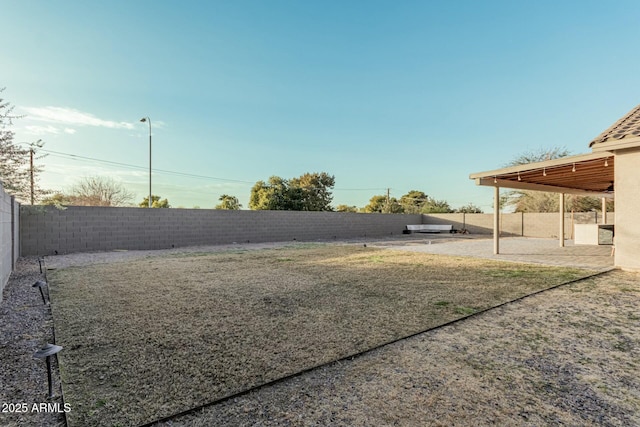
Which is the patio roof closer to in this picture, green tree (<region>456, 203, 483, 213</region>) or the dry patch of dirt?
the dry patch of dirt

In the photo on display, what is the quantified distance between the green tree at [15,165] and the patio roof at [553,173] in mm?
10915

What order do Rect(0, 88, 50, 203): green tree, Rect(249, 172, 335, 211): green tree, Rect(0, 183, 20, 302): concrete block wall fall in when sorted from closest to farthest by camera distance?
A: 1. Rect(0, 183, 20, 302): concrete block wall
2. Rect(0, 88, 50, 203): green tree
3. Rect(249, 172, 335, 211): green tree

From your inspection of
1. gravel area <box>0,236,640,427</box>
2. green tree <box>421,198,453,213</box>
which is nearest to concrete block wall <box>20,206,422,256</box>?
gravel area <box>0,236,640,427</box>

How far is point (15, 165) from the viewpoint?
7.29 meters

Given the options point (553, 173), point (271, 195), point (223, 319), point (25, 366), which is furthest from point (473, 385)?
point (271, 195)

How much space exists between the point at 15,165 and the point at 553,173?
1313 centimetres

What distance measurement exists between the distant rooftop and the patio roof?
0.94 ft

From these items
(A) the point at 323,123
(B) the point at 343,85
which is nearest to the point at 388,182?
(A) the point at 323,123

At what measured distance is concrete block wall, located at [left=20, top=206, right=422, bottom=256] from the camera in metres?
8.48

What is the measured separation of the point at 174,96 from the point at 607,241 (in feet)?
51.9

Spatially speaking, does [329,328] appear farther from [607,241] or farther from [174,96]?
[174,96]

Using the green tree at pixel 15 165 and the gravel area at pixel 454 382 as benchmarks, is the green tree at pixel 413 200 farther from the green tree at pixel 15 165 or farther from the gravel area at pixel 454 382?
the gravel area at pixel 454 382

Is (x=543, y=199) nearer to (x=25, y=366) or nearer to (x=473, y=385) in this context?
(x=473, y=385)

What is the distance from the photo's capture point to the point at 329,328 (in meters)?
2.73
